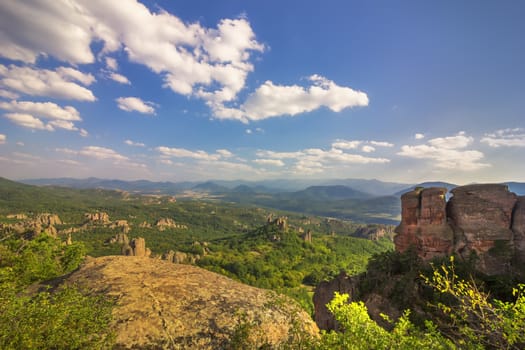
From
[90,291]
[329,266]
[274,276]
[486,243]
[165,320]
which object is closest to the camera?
[165,320]

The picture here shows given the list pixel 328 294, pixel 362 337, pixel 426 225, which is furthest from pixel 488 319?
pixel 328 294

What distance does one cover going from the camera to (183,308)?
7469mm

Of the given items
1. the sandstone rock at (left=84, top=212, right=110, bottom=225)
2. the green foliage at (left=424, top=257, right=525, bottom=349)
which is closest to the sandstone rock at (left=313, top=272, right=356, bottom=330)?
the green foliage at (left=424, top=257, right=525, bottom=349)

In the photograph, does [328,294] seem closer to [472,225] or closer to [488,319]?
[472,225]

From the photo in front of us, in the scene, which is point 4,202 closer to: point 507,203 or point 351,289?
point 351,289

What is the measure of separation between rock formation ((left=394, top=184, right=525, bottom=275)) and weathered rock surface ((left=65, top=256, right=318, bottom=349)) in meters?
27.2

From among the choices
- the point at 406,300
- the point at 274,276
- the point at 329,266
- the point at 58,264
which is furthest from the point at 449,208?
the point at 329,266

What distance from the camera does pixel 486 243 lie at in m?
24.6

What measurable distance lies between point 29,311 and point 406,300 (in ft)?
91.0

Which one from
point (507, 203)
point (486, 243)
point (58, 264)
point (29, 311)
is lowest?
point (58, 264)

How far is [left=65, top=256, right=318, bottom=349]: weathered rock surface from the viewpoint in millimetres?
6426

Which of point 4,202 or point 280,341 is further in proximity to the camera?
point 4,202

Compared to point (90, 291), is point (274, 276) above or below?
below

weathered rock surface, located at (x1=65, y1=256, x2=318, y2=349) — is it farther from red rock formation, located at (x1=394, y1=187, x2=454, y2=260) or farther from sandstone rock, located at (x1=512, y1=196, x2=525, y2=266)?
sandstone rock, located at (x1=512, y1=196, x2=525, y2=266)
